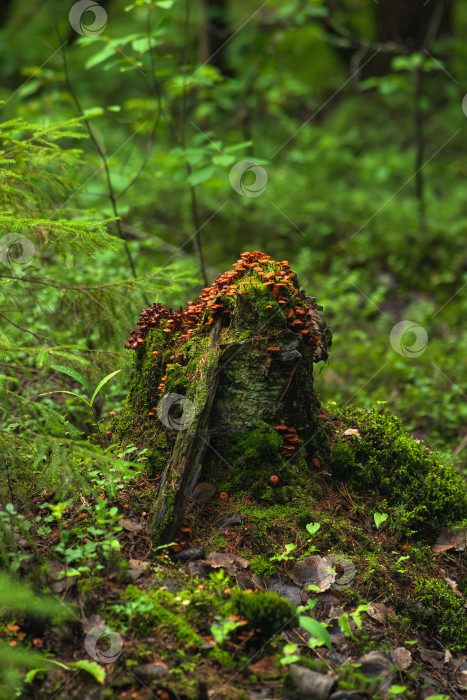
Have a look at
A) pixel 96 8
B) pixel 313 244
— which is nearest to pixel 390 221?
pixel 313 244

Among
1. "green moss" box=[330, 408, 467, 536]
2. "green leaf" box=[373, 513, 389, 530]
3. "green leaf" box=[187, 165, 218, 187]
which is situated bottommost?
"green leaf" box=[373, 513, 389, 530]

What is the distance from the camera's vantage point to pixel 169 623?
2.71 metres

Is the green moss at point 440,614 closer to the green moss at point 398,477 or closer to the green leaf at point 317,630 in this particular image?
the green moss at point 398,477

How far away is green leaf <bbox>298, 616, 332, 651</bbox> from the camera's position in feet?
8.88

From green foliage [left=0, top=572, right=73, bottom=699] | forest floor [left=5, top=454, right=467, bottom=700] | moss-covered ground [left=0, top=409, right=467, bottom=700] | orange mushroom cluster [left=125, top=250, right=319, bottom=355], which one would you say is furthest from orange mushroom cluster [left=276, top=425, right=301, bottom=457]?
green foliage [left=0, top=572, right=73, bottom=699]

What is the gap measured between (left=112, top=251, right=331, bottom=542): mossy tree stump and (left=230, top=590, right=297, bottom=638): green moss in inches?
30.0

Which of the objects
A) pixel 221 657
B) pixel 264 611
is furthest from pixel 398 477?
pixel 221 657

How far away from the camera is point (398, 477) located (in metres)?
3.92

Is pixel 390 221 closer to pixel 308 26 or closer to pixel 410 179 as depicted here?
pixel 410 179

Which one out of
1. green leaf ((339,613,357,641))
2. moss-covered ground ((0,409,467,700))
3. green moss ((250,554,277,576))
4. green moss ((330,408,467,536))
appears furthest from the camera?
green moss ((330,408,467,536))

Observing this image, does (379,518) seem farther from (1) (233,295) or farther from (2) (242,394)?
(1) (233,295)

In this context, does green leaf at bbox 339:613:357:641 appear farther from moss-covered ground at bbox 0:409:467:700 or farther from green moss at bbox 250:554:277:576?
green moss at bbox 250:554:277:576

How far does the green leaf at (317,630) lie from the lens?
2.71 metres

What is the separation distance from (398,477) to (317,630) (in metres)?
1.48
